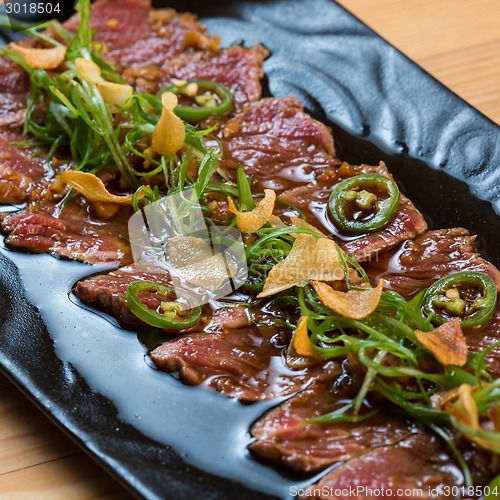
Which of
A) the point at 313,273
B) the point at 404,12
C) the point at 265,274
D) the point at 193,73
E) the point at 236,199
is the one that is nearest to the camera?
the point at 313,273

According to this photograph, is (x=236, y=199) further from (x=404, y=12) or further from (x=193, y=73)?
(x=404, y=12)

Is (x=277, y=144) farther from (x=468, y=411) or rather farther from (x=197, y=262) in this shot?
(x=468, y=411)

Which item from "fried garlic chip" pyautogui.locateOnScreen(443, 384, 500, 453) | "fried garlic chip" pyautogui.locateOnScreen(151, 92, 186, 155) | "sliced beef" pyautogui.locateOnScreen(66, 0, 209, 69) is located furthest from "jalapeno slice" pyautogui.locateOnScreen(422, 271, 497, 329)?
"sliced beef" pyautogui.locateOnScreen(66, 0, 209, 69)

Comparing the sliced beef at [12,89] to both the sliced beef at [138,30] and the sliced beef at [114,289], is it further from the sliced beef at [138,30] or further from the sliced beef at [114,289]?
the sliced beef at [114,289]

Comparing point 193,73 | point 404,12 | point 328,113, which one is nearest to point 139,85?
point 193,73

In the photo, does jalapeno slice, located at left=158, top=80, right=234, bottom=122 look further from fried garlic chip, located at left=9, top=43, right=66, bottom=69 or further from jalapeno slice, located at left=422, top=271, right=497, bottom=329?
jalapeno slice, located at left=422, top=271, right=497, bottom=329
